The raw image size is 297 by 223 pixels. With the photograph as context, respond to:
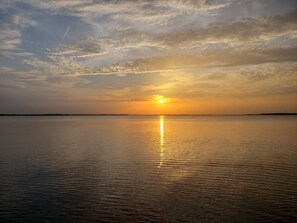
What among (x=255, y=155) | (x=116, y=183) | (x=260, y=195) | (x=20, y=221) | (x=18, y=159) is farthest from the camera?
(x=255, y=155)

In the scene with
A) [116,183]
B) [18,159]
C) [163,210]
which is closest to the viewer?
[163,210]

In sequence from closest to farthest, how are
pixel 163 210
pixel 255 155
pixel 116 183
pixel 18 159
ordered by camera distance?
pixel 163 210
pixel 116 183
pixel 18 159
pixel 255 155

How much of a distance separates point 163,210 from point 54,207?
6.83 m

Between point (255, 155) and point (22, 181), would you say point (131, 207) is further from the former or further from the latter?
point (255, 155)

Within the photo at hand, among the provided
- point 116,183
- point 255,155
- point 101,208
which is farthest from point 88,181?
point 255,155

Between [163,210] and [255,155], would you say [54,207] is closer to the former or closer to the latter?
[163,210]

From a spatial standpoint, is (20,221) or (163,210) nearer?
(20,221)

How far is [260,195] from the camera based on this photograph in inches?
877

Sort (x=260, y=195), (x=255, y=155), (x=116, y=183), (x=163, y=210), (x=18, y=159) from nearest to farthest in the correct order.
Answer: (x=163, y=210) → (x=260, y=195) → (x=116, y=183) → (x=18, y=159) → (x=255, y=155)

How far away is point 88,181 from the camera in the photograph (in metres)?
26.5

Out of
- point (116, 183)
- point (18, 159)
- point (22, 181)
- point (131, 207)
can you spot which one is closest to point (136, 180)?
point (116, 183)

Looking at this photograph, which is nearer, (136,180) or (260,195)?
(260,195)

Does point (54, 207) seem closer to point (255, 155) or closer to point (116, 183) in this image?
point (116, 183)

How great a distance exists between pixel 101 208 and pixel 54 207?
2960 millimetres
